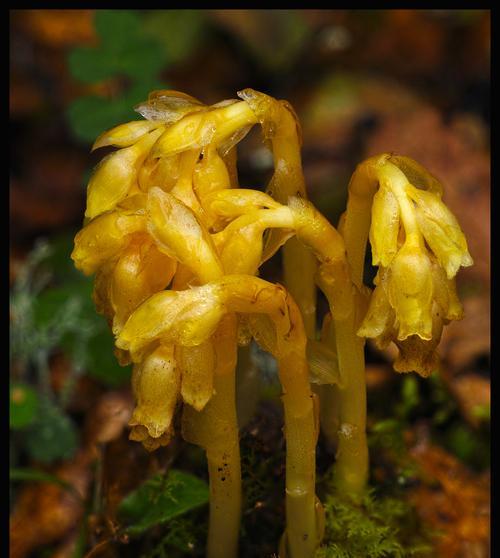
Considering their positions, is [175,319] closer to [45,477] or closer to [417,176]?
[417,176]

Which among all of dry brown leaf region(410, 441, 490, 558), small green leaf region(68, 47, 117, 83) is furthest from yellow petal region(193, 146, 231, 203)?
small green leaf region(68, 47, 117, 83)

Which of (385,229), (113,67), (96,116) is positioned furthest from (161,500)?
(113,67)

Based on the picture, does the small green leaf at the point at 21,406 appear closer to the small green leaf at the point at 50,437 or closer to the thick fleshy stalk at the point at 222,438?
the small green leaf at the point at 50,437

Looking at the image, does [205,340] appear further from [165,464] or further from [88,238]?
[165,464]

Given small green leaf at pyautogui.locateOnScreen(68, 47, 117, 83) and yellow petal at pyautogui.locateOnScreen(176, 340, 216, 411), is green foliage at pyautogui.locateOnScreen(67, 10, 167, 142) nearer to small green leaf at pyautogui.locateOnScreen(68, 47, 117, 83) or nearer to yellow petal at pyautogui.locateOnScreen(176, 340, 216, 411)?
small green leaf at pyautogui.locateOnScreen(68, 47, 117, 83)

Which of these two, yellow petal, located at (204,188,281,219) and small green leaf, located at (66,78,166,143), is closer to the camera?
yellow petal, located at (204,188,281,219)
